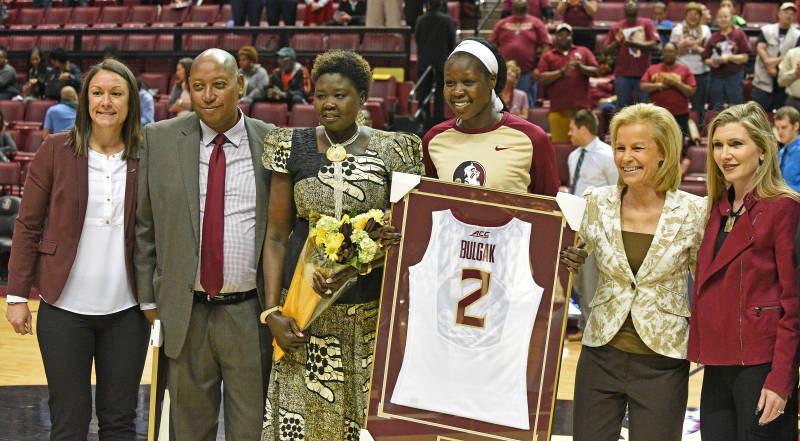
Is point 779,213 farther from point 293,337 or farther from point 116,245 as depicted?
point 116,245

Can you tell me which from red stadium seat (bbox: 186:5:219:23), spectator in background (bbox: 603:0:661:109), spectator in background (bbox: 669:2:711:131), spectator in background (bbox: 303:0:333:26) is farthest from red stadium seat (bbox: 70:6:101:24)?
spectator in background (bbox: 669:2:711:131)

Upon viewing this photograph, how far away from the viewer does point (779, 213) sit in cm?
288

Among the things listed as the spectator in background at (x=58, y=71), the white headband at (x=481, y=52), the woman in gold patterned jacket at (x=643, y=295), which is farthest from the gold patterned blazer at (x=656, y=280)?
the spectator in background at (x=58, y=71)

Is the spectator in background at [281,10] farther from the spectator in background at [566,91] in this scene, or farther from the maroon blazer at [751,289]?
the maroon blazer at [751,289]

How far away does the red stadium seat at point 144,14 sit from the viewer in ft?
56.6

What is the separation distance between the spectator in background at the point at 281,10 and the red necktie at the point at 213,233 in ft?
36.5

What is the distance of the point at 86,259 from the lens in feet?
11.1

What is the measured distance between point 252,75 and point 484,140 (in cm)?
854

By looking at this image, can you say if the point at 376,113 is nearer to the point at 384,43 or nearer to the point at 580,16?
the point at 384,43

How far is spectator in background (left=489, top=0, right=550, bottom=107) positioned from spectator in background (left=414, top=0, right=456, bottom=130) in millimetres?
1106

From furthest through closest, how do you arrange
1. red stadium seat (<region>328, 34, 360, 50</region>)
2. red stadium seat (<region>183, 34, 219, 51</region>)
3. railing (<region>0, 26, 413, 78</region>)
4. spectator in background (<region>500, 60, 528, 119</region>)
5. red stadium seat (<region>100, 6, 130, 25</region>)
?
red stadium seat (<region>100, 6, 130, 25</region>)
red stadium seat (<region>183, 34, 219, 51</region>)
red stadium seat (<region>328, 34, 360, 50</region>)
railing (<region>0, 26, 413, 78</region>)
spectator in background (<region>500, 60, 528, 119</region>)

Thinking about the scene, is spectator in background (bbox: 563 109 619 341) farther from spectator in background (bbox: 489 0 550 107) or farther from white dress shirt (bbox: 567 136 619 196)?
spectator in background (bbox: 489 0 550 107)

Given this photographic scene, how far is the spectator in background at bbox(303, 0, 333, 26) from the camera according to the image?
560 inches

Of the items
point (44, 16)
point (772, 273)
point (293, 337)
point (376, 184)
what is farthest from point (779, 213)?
point (44, 16)
